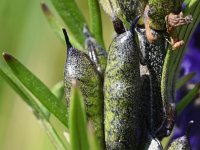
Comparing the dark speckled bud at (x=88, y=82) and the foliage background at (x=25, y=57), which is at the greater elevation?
the dark speckled bud at (x=88, y=82)

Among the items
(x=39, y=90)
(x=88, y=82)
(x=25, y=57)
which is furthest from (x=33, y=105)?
(x=25, y=57)

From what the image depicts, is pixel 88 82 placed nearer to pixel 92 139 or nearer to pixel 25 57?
pixel 92 139

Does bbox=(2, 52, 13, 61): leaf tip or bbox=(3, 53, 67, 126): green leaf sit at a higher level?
bbox=(2, 52, 13, 61): leaf tip

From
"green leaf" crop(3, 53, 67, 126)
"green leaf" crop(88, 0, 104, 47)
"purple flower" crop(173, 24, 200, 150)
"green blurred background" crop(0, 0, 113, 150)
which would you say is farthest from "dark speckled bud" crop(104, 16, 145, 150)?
"green blurred background" crop(0, 0, 113, 150)

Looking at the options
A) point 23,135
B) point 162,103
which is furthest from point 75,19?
point 23,135

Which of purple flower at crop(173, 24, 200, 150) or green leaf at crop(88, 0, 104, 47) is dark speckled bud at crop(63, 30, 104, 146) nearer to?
green leaf at crop(88, 0, 104, 47)

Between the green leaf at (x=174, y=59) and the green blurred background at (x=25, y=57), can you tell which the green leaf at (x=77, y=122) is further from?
the green blurred background at (x=25, y=57)

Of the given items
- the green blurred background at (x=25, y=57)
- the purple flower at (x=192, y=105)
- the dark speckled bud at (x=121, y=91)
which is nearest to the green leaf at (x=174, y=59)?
the dark speckled bud at (x=121, y=91)
